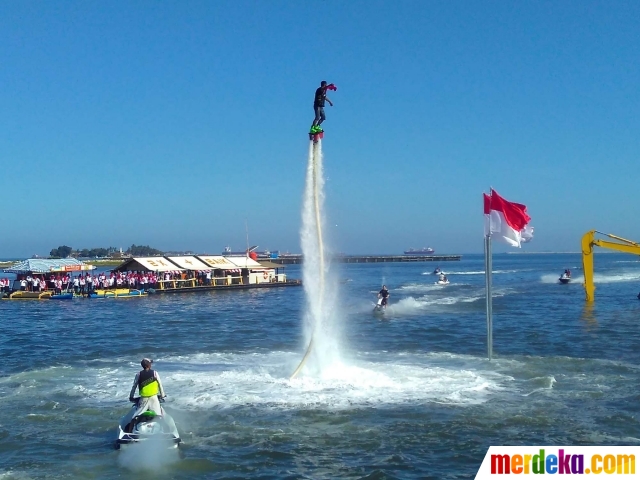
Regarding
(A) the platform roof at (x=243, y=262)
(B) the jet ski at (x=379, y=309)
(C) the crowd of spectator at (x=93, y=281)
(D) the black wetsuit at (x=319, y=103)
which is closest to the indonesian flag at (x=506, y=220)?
(D) the black wetsuit at (x=319, y=103)

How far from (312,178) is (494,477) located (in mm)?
9926

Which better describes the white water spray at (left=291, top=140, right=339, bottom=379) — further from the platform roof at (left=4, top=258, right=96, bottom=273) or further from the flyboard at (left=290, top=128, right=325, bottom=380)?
the platform roof at (left=4, top=258, right=96, bottom=273)

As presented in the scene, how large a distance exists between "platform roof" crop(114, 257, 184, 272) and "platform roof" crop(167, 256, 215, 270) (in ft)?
3.80

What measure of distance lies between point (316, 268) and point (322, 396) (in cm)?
373

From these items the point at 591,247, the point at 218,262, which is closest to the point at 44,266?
the point at 218,262

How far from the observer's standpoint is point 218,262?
7031cm

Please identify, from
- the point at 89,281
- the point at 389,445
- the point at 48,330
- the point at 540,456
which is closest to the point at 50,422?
the point at 389,445

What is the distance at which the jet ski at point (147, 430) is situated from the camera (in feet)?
40.5

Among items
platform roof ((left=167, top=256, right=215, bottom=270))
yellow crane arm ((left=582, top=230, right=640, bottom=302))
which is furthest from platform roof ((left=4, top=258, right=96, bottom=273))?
yellow crane arm ((left=582, top=230, right=640, bottom=302))

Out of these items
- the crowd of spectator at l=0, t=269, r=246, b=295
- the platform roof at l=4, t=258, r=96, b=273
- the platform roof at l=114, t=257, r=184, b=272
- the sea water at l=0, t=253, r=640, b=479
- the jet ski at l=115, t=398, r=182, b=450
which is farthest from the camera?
the platform roof at l=114, t=257, r=184, b=272

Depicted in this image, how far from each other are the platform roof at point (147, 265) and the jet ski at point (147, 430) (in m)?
50.0

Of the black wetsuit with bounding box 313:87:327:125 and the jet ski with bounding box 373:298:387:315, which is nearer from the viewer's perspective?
the black wetsuit with bounding box 313:87:327:125

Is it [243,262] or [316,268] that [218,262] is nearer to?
[243,262]

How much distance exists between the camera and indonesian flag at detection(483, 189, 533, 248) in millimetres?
18656
